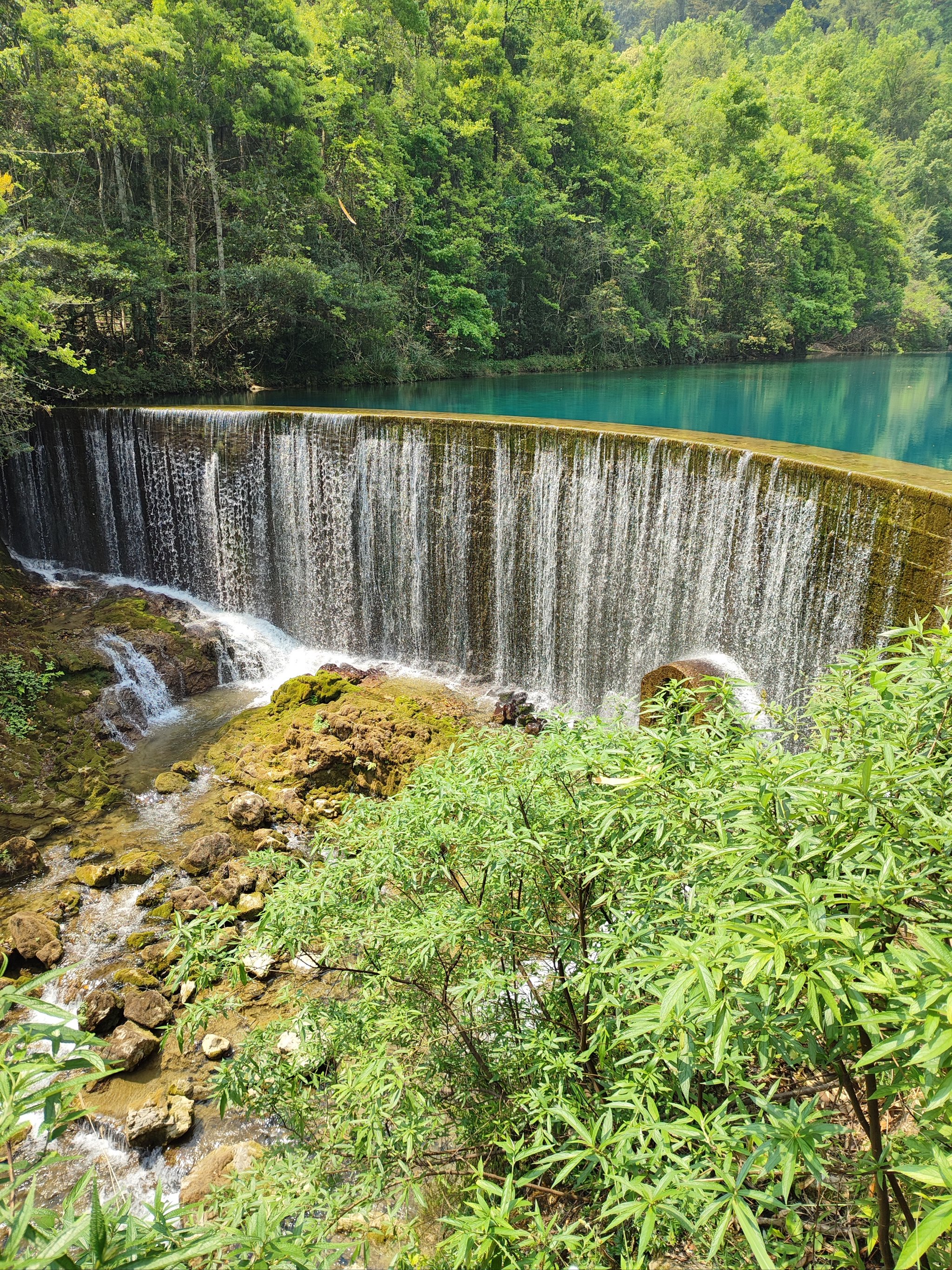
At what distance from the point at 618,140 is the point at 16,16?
66.5 feet

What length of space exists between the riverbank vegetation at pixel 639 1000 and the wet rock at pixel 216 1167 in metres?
0.93

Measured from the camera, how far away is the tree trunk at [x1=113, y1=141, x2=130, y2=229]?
50.2 feet

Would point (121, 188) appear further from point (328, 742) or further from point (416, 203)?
point (328, 742)

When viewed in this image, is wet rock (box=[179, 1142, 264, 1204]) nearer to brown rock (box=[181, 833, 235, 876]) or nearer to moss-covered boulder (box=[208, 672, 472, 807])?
brown rock (box=[181, 833, 235, 876])

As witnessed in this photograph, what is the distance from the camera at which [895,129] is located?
Result: 4681 cm

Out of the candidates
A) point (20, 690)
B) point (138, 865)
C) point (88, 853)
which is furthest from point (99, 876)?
point (20, 690)

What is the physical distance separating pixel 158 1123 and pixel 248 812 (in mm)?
2828

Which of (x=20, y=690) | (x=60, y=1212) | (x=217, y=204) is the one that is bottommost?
(x=20, y=690)

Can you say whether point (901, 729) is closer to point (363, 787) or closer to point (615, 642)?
point (363, 787)

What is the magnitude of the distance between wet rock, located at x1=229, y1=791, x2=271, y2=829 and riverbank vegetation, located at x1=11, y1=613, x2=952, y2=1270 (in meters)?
3.82

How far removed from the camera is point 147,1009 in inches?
193

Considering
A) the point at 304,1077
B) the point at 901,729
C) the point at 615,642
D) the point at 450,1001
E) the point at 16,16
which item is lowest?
the point at 615,642

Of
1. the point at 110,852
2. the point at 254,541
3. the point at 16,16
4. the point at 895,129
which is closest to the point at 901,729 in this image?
the point at 110,852

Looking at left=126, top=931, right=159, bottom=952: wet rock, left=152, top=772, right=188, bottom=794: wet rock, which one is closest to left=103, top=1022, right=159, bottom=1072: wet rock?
left=126, top=931, right=159, bottom=952: wet rock
